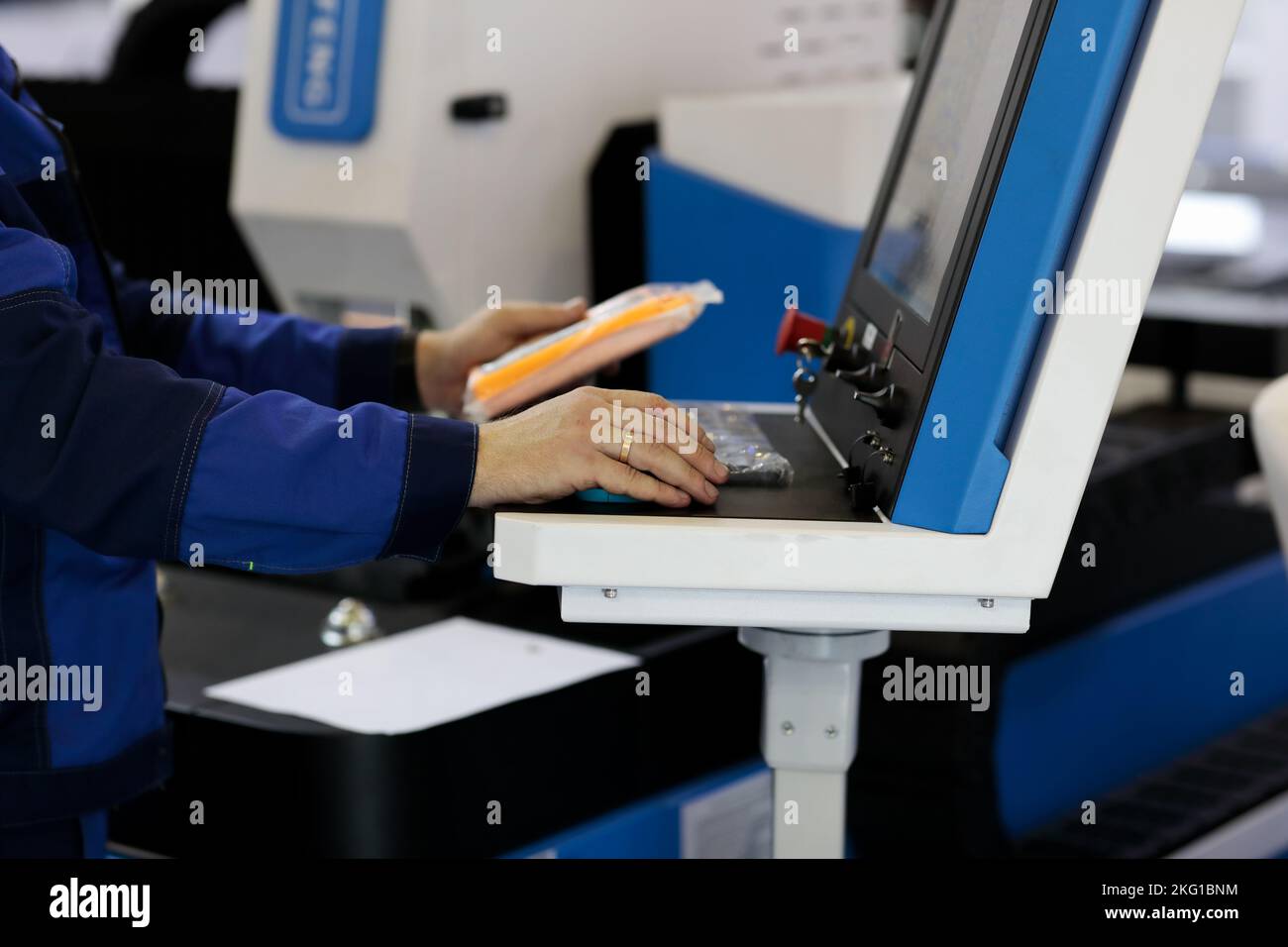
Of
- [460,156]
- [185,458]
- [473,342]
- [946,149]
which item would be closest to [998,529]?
[946,149]

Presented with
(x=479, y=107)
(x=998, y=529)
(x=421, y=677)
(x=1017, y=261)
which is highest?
(x=479, y=107)

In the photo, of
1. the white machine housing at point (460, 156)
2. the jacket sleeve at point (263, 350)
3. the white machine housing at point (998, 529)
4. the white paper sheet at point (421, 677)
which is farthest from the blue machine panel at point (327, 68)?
the white machine housing at point (998, 529)

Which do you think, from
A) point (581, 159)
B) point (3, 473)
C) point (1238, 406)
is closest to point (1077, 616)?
point (1238, 406)

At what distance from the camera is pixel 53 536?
1.24 metres

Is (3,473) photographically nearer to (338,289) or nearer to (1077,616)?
(338,289)

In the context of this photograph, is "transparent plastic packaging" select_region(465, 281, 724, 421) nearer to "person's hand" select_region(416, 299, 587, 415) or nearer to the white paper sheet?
"person's hand" select_region(416, 299, 587, 415)

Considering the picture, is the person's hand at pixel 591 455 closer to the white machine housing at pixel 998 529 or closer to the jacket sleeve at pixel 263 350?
the white machine housing at pixel 998 529

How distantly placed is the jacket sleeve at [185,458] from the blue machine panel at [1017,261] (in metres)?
0.31

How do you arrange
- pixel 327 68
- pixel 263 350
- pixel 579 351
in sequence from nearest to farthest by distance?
1. pixel 579 351
2. pixel 263 350
3. pixel 327 68

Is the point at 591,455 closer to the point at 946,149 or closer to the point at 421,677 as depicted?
the point at 946,149

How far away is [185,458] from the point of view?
1.05 meters

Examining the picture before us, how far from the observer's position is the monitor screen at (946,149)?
43.9 inches

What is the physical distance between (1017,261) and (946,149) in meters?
0.26

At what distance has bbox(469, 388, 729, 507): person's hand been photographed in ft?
3.51
